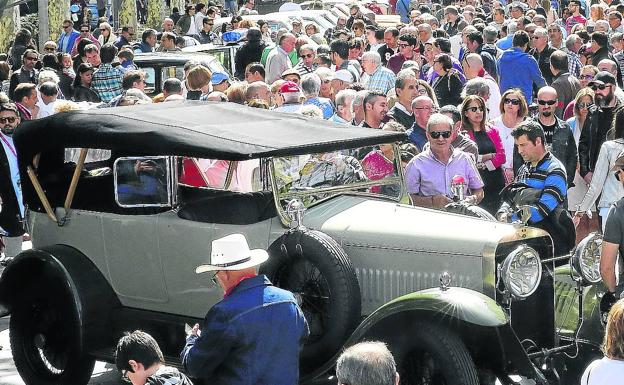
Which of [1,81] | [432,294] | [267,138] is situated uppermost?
[267,138]

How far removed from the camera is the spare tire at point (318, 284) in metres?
6.91

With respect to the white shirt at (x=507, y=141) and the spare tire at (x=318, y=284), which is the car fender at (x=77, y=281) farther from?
the white shirt at (x=507, y=141)

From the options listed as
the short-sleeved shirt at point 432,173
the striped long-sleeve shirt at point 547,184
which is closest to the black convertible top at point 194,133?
the short-sleeved shirt at point 432,173

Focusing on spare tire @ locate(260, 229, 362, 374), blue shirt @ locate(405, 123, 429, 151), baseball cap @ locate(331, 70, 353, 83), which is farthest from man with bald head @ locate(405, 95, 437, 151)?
spare tire @ locate(260, 229, 362, 374)

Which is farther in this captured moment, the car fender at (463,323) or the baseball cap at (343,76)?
the baseball cap at (343,76)

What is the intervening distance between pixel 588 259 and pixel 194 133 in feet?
8.07

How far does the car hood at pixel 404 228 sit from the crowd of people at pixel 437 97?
0.51 meters

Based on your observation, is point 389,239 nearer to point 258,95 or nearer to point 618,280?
point 618,280

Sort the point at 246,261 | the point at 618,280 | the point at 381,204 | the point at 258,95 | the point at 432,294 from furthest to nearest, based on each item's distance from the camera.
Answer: the point at 258,95 → the point at 381,204 → the point at 618,280 → the point at 432,294 → the point at 246,261

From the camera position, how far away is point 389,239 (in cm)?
716

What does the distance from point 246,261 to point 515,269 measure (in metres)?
1.65

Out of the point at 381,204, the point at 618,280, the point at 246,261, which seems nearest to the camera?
the point at 246,261

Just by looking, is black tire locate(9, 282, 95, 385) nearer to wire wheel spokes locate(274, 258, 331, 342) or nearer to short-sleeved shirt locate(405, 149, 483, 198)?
wire wheel spokes locate(274, 258, 331, 342)

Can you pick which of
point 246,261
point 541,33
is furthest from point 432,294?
point 541,33
